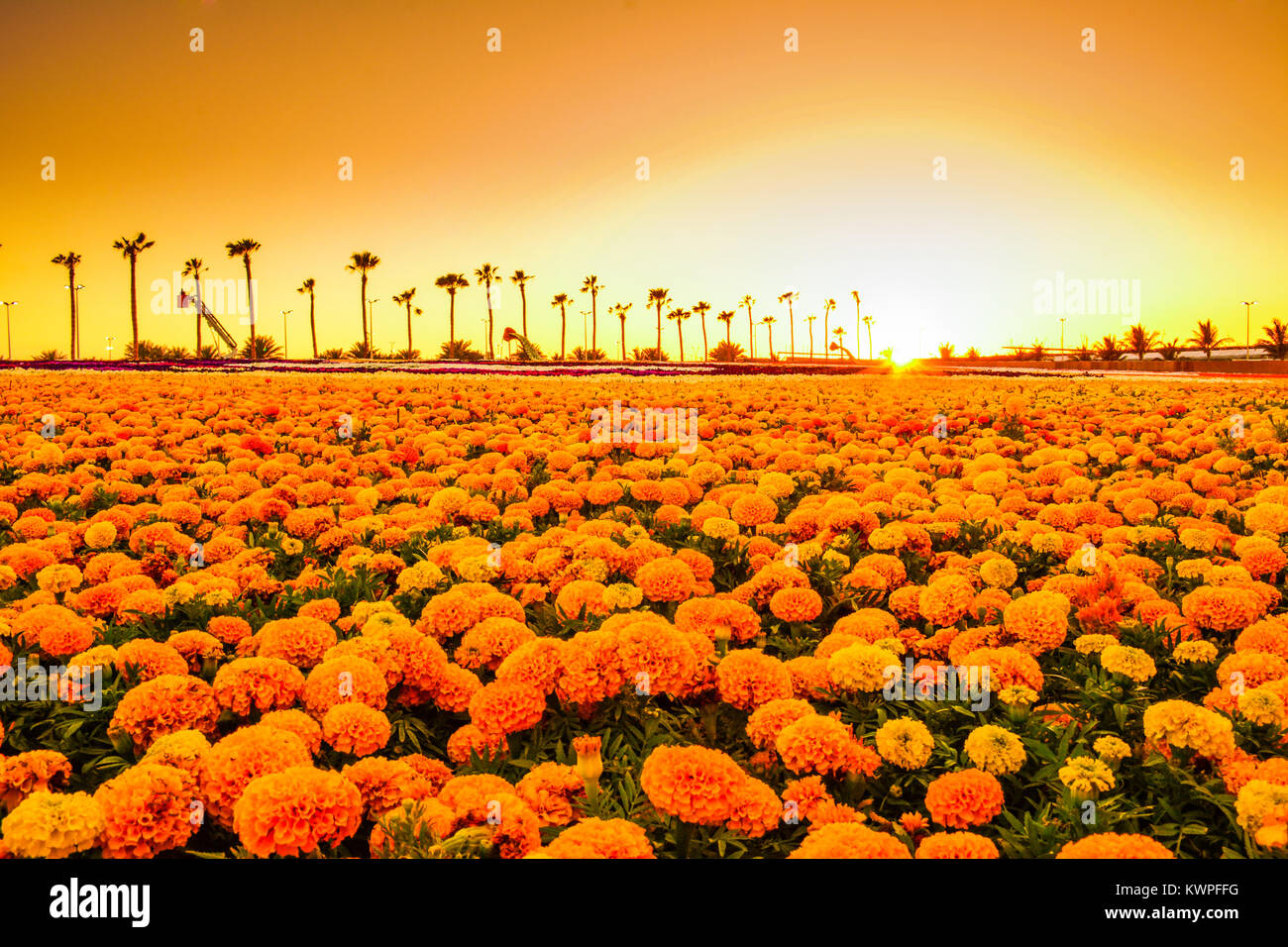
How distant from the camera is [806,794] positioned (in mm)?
2254

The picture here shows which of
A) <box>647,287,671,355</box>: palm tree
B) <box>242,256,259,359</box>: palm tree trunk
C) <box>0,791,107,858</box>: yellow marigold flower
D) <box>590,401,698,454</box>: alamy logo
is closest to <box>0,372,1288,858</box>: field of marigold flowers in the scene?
<box>0,791,107,858</box>: yellow marigold flower

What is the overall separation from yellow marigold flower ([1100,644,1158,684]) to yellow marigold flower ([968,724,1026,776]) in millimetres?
653

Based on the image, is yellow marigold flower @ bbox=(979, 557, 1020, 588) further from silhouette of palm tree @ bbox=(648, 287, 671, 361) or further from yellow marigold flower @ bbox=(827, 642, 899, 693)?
silhouette of palm tree @ bbox=(648, 287, 671, 361)

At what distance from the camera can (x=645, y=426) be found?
27.0 feet

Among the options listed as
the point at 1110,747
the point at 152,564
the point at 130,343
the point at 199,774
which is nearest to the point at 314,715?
the point at 199,774

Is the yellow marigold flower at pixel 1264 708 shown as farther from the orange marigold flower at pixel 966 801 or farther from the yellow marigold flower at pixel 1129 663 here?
the orange marigold flower at pixel 966 801

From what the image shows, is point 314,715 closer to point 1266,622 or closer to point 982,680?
point 982,680

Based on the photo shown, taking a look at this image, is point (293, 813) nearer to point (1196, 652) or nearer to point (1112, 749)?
point (1112, 749)

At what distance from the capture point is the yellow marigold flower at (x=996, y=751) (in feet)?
7.60

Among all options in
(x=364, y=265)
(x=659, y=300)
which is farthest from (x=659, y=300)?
(x=364, y=265)

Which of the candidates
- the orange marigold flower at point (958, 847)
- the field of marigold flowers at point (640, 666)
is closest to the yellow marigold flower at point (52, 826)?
the field of marigold flowers at point (640, 666)
